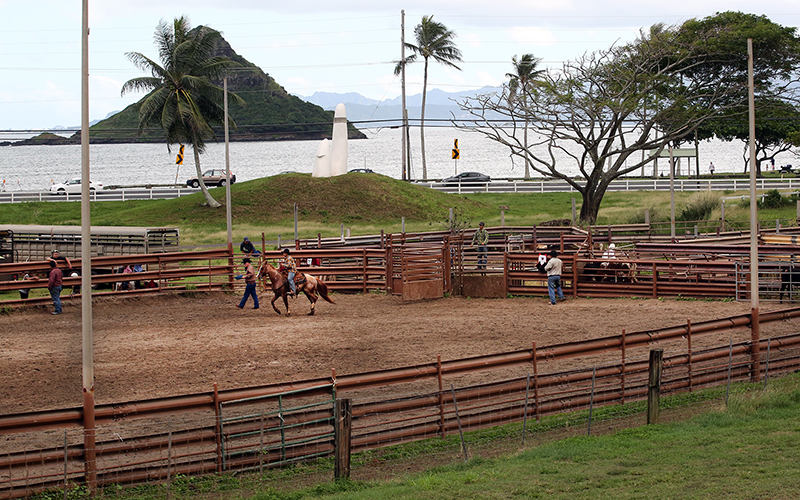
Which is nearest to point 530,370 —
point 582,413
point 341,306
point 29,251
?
point 582,413

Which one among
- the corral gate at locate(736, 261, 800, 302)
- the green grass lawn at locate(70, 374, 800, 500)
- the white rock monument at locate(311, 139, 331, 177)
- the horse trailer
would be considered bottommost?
the green grass lawn at locate(70, 374, 800, 500)

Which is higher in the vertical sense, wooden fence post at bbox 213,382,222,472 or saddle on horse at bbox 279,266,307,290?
saddle on horse at bbox 279,266,307,290

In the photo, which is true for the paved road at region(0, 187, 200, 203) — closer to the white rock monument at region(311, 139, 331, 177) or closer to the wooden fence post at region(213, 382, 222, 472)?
the white rock monument at region(311, 139, 331, 177)

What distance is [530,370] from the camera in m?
14.7

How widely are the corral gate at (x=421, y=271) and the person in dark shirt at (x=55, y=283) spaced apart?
996cm

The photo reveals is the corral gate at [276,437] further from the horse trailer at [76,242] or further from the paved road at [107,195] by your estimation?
the paved road at [107,195]

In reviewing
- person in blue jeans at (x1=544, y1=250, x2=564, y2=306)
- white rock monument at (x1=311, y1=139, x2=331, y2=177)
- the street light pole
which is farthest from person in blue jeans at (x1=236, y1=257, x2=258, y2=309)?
white rock monument at (x1=311, y1=139, x2=331, y2=177)

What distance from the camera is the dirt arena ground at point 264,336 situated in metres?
14.7

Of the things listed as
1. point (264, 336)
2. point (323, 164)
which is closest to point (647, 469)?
point (264, 336)

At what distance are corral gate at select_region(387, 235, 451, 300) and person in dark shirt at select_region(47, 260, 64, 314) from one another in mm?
9956

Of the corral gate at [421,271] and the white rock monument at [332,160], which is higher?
the white rock monument at [332,160]

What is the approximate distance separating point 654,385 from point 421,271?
46.9 feet

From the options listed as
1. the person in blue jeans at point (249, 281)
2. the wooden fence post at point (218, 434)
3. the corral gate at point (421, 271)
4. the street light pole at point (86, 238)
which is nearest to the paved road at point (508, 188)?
the corral gate at point (421, 271)

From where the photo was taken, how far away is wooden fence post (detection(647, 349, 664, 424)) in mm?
10867
